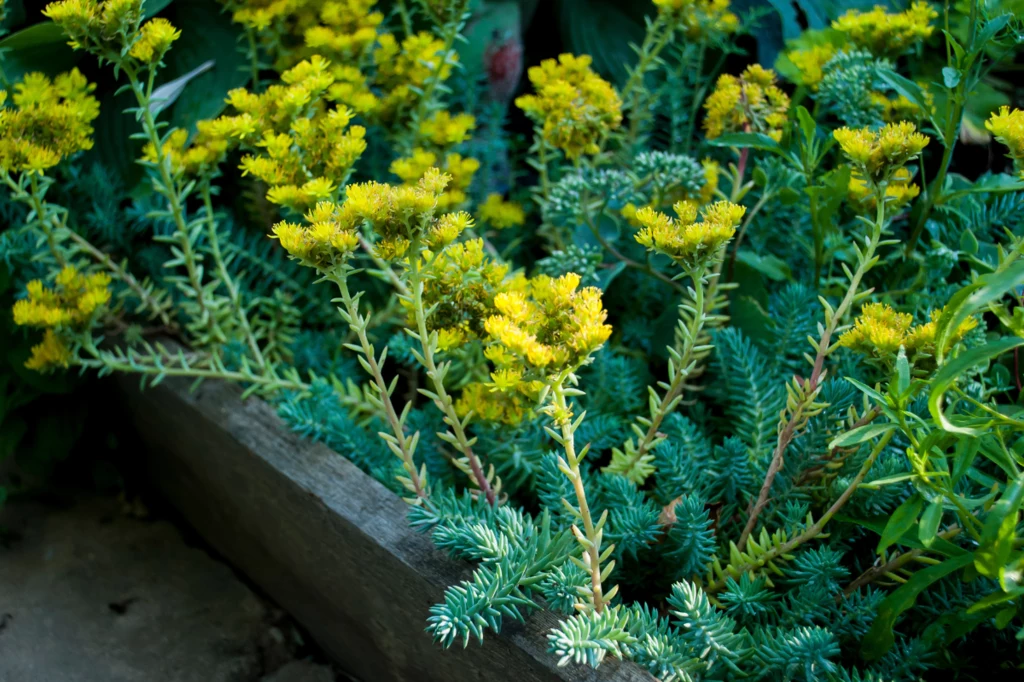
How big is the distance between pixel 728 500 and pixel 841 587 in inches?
5.6

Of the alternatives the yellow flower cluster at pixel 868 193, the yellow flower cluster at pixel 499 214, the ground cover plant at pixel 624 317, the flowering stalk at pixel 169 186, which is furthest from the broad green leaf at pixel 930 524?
the flowering stalk at pixel 169 186

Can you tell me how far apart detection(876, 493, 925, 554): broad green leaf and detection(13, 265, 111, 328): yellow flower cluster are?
890 millimetres

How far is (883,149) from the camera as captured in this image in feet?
2.32

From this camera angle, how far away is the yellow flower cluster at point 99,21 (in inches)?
32.2

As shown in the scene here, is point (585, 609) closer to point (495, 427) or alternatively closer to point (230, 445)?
point (495, 427)

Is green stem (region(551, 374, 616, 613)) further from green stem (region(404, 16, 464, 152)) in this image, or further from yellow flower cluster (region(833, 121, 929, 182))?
green stem (region(404, 16, 464, 152))

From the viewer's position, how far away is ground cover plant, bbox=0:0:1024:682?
0.71 meters

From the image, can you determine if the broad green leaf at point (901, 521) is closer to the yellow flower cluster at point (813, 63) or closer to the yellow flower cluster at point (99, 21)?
the yellow flower cluster at point (813, 63)

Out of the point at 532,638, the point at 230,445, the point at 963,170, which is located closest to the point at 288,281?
the point at 230,445

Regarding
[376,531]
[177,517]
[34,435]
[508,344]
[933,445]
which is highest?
[508,344]

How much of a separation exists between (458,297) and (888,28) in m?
0.65

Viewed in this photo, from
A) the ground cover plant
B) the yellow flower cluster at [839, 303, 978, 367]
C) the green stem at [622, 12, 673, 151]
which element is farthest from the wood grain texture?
the green stem at [622, 12, 673, 151]

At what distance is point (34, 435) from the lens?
52.3 inches

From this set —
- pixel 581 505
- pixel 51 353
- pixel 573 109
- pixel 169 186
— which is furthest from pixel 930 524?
pixel 51 353
